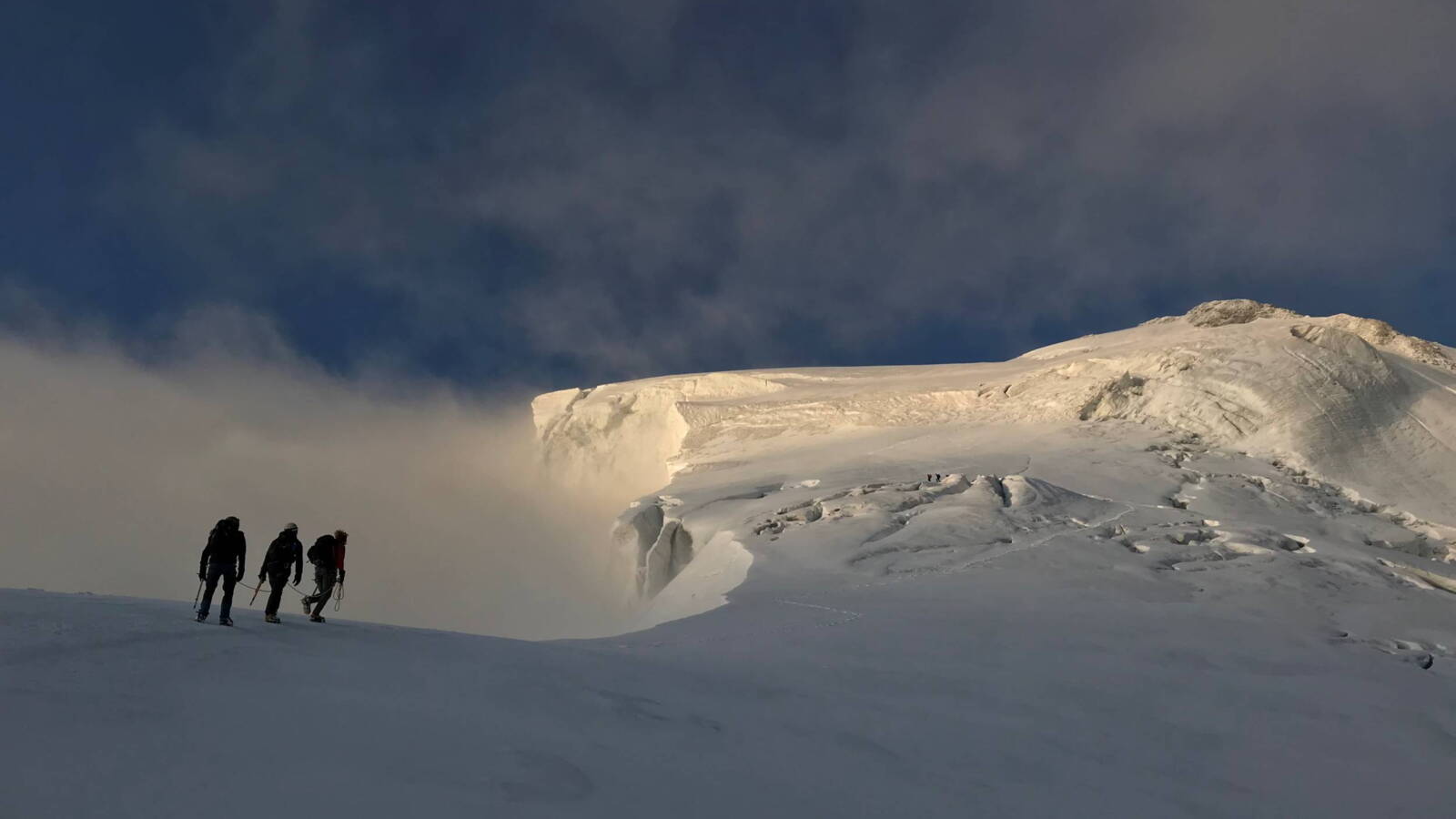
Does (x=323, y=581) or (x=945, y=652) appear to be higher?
(x=323, y=581)

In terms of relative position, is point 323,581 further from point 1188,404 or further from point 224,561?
point 1188,404

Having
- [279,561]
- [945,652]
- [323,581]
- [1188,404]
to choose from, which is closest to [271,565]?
[279,561]

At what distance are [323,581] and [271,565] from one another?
1.13 m

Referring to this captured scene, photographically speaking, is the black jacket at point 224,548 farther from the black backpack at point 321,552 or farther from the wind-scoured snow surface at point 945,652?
the black backpack at point 321,552

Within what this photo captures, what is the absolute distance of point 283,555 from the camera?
33.9 feet

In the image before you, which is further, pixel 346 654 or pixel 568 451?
pixel 568 451

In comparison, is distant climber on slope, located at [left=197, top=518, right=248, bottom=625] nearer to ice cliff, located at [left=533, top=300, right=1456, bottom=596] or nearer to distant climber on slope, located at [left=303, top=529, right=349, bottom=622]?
distant climber on slope, located at [left=303, top=529, right=349, bottom=622]

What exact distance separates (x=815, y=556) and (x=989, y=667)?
7.67 meters

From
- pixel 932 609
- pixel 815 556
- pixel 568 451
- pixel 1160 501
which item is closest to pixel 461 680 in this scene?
pixel 932 609

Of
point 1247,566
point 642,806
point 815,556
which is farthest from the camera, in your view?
point 815,556

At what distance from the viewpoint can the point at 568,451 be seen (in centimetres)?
4962

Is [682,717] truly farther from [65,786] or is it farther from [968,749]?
[65,786]

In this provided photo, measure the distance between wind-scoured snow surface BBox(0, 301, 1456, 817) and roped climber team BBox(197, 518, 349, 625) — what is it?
1.95 ft

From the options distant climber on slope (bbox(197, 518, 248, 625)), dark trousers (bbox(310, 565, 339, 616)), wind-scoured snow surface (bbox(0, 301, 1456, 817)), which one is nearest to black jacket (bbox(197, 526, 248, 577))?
distant climber on slope (bbox(197, 518, 248, 625))
